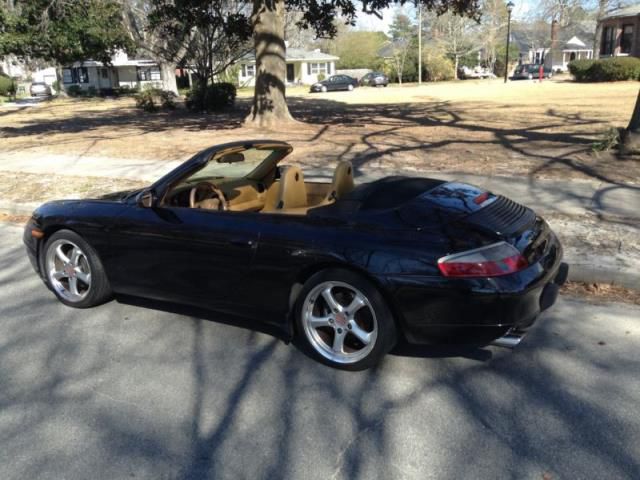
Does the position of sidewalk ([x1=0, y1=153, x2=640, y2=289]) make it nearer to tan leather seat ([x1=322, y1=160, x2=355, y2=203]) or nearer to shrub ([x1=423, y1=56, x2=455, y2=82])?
tan leather seat ([x1=322, y1=160, x2=355, y2=203])

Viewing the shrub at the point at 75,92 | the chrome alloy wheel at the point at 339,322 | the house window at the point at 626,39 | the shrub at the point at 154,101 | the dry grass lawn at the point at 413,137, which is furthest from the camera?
the shrub at the point at 75,92

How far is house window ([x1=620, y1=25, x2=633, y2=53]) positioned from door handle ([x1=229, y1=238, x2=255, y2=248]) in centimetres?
5589

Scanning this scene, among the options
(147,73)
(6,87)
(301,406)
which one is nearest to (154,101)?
(301,406)

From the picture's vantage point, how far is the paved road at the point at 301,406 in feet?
9.35

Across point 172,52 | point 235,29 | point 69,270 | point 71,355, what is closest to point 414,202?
point 71,355

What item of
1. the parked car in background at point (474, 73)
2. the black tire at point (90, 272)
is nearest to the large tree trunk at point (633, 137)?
the black tire at point (90, 272)

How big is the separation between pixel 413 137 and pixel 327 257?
38.3 feet

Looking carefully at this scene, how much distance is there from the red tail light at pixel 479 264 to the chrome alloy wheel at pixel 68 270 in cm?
Result: 293

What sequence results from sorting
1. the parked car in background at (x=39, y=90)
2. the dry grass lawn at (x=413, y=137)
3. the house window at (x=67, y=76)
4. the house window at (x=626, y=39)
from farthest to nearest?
the house window at (x=67, y=76), the parked car in background at (x=39, y=90), the house window at (x=626, y=39), the dry grass lawn at (x=413, y=137)

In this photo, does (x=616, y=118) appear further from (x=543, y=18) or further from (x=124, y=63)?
(x=543, y=18)

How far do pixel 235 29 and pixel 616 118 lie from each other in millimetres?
12491

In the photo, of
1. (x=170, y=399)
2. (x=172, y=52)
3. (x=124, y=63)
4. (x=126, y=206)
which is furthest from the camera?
(x=124, y=63)

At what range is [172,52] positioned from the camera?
34500mm

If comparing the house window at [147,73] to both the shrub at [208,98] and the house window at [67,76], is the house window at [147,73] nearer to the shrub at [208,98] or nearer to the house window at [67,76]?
the house window at [67,76]
